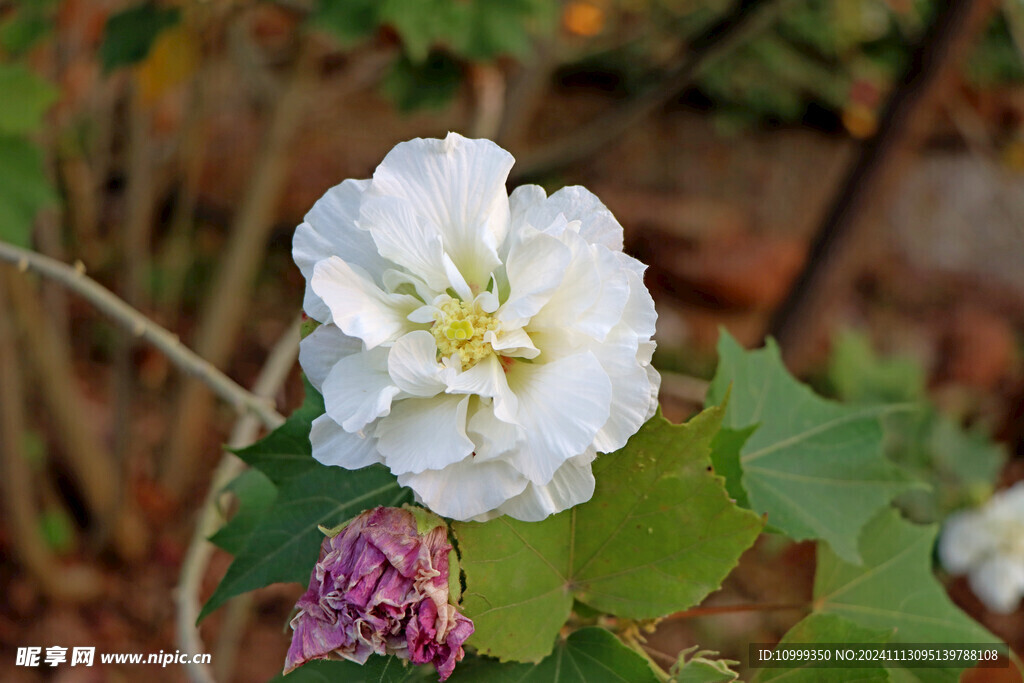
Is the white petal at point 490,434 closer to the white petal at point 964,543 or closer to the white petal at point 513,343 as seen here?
the white petal at point 513,343

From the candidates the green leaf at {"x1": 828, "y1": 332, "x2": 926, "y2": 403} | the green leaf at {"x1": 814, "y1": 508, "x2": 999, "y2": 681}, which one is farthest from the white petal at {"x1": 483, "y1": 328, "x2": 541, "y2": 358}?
the green leaf at {"x1": 828, "y1": 332, "x2": 926, "y2": 403}

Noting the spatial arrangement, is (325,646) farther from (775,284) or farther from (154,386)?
(775,284)

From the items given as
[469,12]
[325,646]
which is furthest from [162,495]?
[325,646]

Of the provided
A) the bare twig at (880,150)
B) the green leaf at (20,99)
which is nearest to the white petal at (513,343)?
the green leaf at (20,99)

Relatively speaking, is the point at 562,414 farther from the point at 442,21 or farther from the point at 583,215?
the point at 442,21

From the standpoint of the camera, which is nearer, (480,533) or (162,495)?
(480,533)

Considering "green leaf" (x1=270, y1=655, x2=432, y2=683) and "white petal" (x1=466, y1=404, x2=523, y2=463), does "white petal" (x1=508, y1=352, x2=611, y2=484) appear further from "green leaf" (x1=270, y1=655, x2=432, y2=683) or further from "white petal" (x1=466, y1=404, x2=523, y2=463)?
"green leaf" (x1=270, y1=655, x2=432, y2=683)

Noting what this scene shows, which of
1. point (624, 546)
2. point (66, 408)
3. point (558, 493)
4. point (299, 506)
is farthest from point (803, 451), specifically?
point (66, 408)
